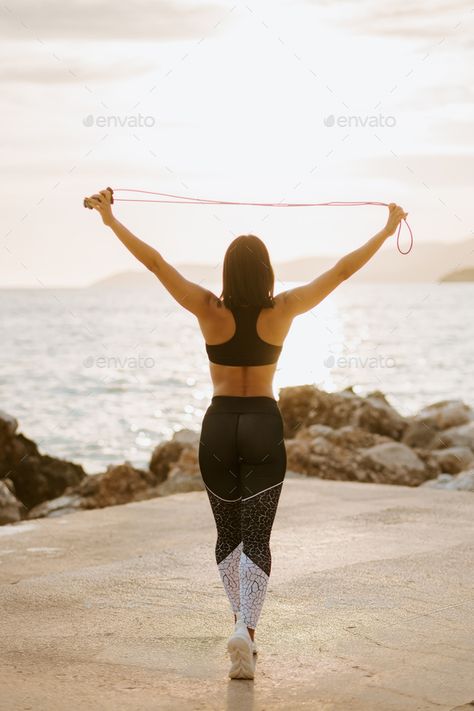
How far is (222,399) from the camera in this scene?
16.4ft

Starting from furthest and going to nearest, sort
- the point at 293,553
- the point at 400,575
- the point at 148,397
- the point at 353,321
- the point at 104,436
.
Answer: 1. the point at 353,321
2. the point at 148,397
3. the point at 104,436
4. the point at 293,553
5. the point at 400,575

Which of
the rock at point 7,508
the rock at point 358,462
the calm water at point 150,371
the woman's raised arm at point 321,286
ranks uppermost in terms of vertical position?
the calm water at point 150,371

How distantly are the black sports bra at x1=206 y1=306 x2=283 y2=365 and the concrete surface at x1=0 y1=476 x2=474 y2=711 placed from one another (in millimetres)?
1307

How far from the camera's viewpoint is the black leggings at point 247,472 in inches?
193

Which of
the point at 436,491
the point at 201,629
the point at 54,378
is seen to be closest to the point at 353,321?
the point at 54,378

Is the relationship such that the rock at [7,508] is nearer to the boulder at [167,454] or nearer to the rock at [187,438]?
the boulder at [167,454]

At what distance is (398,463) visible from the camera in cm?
1232

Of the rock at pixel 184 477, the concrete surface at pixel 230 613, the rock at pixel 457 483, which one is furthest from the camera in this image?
the rock at pixel 184 477

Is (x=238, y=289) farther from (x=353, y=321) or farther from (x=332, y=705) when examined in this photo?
(x=353, y=321)

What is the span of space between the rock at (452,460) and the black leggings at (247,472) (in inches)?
320

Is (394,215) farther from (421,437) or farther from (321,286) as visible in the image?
(421,437)

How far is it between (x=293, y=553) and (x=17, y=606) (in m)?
2.02

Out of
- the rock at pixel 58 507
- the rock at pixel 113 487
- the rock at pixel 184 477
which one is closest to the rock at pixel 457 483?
the rock at pixel 184 477

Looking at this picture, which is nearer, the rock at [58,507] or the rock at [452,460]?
the rock at [58,507]
